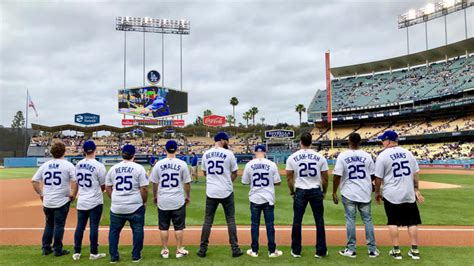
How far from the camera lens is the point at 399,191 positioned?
5.66m

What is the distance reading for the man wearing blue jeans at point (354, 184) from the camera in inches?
226

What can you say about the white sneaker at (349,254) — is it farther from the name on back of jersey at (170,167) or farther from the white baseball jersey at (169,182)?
the name on back of jersey at (170,167)

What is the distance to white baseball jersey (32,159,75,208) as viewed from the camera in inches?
238

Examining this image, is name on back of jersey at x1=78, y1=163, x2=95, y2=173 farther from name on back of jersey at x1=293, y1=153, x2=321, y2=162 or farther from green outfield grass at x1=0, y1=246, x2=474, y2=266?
name on back of jersey at x1=293, y1=153, x2=321, y2=162

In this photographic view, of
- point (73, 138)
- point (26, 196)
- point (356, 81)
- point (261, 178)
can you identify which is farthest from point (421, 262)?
point (356, 81)

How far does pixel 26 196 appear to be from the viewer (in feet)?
53.0

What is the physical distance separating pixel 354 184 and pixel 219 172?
245 cm

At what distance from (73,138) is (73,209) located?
180 ft

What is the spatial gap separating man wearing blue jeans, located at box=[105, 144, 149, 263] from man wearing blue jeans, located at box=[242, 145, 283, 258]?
1885 mm

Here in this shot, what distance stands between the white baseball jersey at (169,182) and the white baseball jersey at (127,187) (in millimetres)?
269

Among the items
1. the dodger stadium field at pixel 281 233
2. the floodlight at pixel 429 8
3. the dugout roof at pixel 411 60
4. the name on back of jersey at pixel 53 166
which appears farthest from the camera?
the floodlight at pixel 429 8

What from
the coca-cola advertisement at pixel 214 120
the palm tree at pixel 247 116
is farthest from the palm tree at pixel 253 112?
the coca-cola advertisement at pixel 214 120

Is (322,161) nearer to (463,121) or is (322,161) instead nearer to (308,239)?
(308,239)

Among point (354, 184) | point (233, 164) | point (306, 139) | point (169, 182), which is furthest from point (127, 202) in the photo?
point (354, 184)
